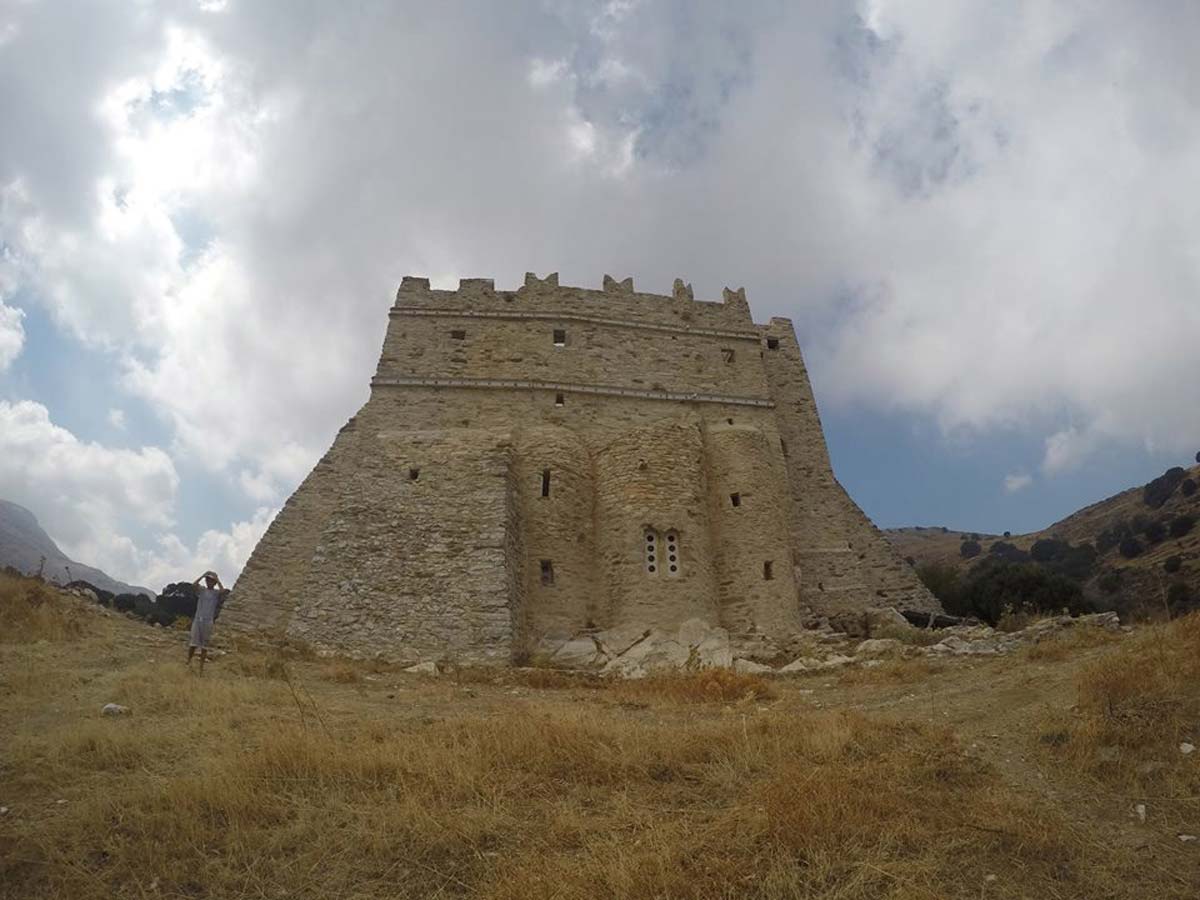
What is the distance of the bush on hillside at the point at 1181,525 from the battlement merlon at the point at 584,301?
35519 mm

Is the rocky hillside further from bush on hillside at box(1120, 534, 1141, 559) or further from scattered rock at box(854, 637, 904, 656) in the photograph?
scattered rock at box(854, 637, 904, 656)

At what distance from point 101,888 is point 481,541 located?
12.3 m

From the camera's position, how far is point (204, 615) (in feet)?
38.2

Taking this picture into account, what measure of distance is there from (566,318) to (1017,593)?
18598mm

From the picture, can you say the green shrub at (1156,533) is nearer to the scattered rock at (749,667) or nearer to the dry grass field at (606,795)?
the scattered rock at (749,667)

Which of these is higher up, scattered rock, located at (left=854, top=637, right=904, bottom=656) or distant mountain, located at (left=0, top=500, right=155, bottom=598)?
distant mountain, located at (left=0, top=500, right=155, bottom=598)

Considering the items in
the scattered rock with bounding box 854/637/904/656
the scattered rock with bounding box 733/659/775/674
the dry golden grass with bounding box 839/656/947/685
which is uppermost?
the scattered rock with bounding box 854/637/904/656

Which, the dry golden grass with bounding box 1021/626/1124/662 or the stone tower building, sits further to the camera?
the stone tower building

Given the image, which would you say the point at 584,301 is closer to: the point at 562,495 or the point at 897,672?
the point at 562,495

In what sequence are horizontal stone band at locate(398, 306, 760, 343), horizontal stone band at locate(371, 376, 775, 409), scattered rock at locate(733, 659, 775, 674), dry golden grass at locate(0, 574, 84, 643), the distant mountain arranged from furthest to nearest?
the distant mountain, horizontal stone band at locate(398, 306, 760, 343), horizontal stone band at locate(371, 376, 775, 409), scattered rock at locate(733, 659, 775, 674), dry golden grass at locate(0, 574, 84, 643)

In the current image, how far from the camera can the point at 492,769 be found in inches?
248

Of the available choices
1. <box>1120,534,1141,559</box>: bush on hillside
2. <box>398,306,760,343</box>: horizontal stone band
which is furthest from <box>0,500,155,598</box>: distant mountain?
<box>1120,534,1141,559</box>: bush on hillside

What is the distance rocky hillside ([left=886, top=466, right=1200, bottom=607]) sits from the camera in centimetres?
3544

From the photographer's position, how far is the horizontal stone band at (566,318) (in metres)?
22.2
